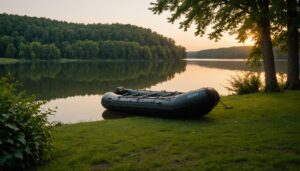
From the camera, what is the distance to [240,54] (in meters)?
161

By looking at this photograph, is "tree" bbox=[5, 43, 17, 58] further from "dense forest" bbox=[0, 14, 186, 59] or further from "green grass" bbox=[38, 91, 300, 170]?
"green grass" bbox=[38, 91, 300, 170]

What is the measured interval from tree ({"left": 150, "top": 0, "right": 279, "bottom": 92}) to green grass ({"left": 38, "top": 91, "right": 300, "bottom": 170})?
6.72 meters

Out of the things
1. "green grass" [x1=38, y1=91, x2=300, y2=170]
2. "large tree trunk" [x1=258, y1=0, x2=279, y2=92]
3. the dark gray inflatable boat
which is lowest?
"green grass" [x1=38, y1=91, x2=300, y2=170]

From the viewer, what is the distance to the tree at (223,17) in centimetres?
1520

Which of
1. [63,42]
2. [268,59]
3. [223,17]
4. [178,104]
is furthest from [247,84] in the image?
[63,42]

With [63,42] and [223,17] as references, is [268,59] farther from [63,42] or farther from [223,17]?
[63,42]

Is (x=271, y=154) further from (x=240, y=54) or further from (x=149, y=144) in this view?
(x=240, y=54)

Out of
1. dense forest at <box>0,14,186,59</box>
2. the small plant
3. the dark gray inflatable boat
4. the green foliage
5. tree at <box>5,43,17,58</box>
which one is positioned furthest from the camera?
dense forest at <box>0,14,186,59</box>

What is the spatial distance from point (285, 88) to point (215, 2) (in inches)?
241

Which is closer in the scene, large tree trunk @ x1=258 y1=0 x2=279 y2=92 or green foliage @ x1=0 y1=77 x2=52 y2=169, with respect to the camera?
green foliage @ x1=0 y1=77 x2=52 y2=169

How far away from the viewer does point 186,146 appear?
6.55 meters

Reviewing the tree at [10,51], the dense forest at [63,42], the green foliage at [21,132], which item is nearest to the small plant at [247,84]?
the green foliage at [21,132]

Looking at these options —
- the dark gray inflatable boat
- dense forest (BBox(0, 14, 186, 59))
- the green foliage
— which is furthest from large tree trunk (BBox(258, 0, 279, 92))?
dense forest (BBox(0, 14, 186, 59))

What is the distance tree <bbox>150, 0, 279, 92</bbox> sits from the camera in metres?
15.2
